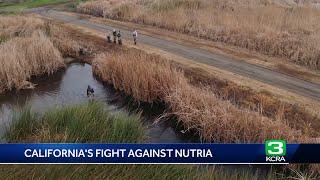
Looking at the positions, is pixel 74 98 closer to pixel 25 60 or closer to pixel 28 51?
pixel 25 60

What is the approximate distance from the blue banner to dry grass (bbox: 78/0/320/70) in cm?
1481

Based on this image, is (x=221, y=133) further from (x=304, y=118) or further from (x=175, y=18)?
(x=175, y=18)

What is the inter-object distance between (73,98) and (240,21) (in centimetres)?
1397

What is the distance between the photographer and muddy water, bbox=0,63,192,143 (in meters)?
15.3

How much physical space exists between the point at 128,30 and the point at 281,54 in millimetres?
11804

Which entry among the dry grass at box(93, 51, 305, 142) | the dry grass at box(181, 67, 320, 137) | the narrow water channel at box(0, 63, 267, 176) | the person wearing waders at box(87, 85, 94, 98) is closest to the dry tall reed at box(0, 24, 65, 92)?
the narrow water channel at box(0, 63, 267, 176)

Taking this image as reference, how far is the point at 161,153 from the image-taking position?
691 cm

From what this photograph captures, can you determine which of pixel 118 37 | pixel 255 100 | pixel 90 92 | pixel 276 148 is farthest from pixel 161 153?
pixel 118 37

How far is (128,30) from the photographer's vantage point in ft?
99.3

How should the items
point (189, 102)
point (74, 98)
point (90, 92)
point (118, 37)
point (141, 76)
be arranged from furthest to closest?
point (118, 37), point (74, 98), point (90, 92), point (141, 76), point (189, 102)

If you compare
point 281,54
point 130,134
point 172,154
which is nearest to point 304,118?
point 130,134

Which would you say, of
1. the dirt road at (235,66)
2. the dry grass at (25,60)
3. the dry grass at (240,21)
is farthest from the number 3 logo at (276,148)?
the dry grass at (25,60)

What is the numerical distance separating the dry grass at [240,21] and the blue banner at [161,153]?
14.8m

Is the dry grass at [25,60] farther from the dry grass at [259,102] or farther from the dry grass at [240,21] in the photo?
the dry grass at [240,21]
